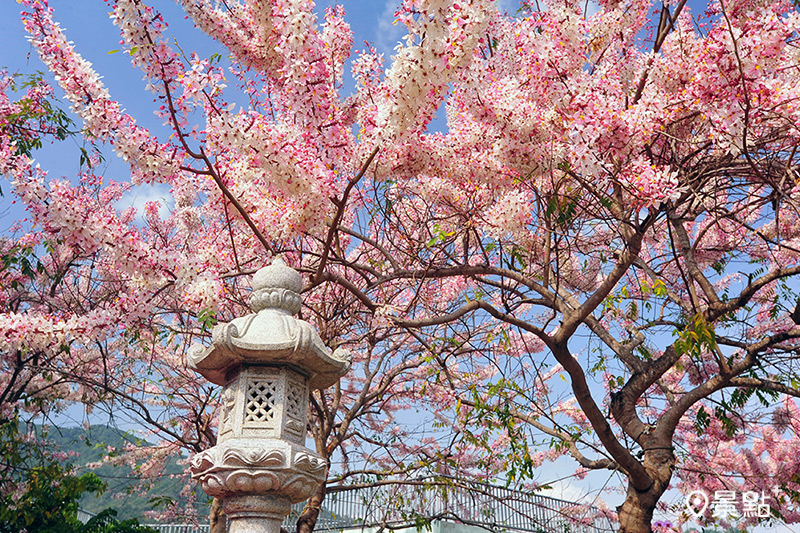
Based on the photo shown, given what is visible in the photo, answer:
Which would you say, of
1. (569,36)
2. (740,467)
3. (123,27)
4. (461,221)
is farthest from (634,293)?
(740,467)

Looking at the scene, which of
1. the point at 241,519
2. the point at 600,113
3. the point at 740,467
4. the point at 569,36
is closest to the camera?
the point at 241,519

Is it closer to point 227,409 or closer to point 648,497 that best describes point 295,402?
point 227,409

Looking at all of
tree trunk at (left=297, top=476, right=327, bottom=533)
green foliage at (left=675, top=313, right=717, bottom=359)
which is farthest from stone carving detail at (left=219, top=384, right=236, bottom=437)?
tree trunk at (left=297, top=476, right=327, bottom=533)

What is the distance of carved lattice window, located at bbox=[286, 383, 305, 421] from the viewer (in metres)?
3.34

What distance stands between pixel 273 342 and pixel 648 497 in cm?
411

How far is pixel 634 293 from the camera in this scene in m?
7.54

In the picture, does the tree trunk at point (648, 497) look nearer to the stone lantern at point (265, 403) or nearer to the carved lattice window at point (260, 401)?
the stone lantern at point (265, 403)

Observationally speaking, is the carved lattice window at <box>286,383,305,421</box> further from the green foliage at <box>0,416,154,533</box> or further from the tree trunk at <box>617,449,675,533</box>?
the green foliage at <box>0,416,154,533</box>

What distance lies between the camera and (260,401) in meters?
3.33

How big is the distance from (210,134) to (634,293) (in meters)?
5.70

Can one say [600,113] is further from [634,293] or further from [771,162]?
[634,293]

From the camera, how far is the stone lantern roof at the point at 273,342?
3.18 meters

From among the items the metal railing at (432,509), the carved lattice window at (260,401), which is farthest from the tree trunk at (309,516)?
the carved lattice window at (260,401)

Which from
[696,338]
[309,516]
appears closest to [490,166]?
[696,338]
